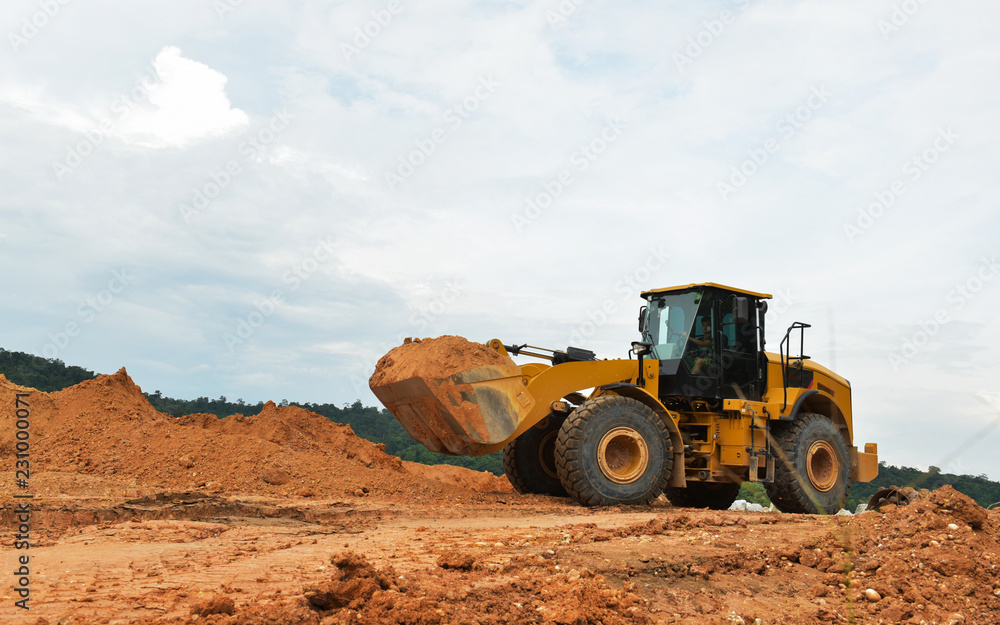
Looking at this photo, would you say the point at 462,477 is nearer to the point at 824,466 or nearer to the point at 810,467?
the point at 810,467

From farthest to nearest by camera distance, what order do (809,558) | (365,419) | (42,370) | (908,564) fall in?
(365,419), (42,370), (809,558), (908,564)

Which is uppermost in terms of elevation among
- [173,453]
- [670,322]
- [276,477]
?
[670,322]

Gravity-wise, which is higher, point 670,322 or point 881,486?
point 670,322

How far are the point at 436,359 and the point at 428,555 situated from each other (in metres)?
4.16

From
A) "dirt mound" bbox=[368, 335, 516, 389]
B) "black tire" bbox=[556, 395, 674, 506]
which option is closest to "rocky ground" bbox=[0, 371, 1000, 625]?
"black tire" bbox=[556, 395, 674, 506]

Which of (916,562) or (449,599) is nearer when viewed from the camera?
(449,599)

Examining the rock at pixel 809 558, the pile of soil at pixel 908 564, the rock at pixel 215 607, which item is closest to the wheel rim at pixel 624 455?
the pile of soil at pixel 908 564

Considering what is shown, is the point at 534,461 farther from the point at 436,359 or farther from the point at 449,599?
the point at 449,599

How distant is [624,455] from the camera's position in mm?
10422

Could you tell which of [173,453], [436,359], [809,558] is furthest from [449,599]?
[173,453]

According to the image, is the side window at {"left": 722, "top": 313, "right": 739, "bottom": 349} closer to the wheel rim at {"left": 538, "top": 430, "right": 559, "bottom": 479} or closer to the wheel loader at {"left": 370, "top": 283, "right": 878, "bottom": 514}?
the wheel loader at {"left": 370, "top": 283, "right": 878, "bottom": 514}

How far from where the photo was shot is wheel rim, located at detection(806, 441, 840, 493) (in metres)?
12.1

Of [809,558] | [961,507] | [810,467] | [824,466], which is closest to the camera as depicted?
[809,558]

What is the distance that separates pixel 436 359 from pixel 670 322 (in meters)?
3.96
